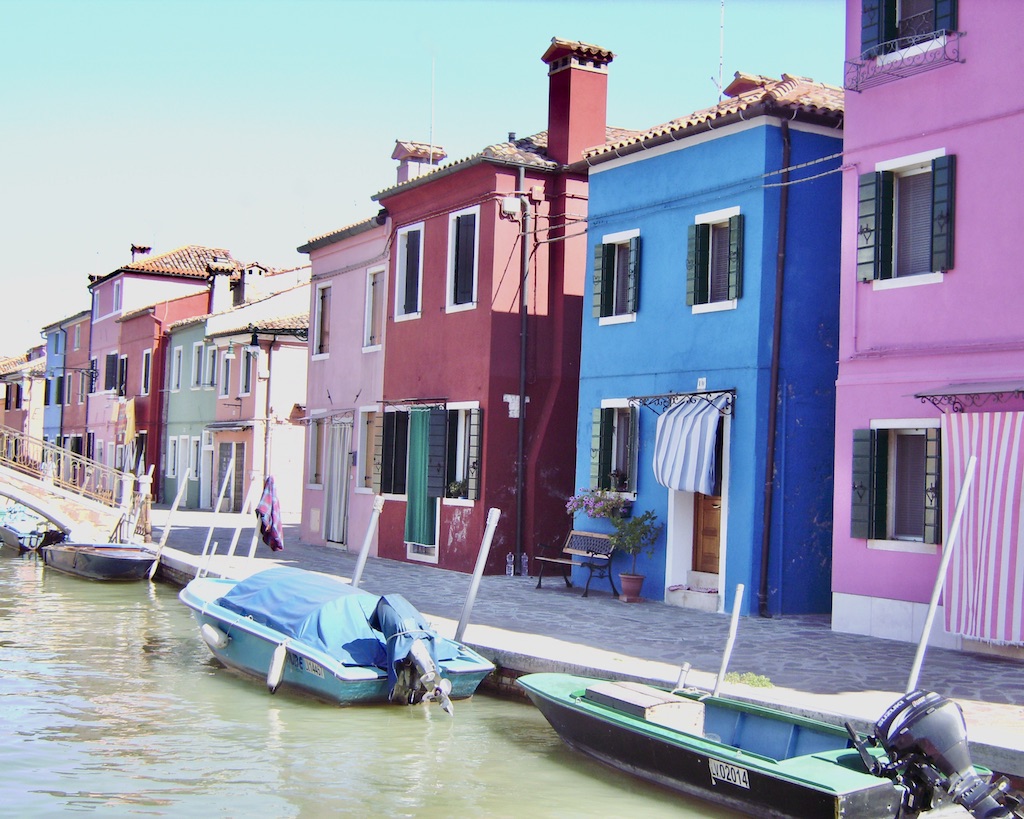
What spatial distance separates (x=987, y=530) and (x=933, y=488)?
2.79ft

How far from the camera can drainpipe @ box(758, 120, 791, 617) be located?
49.4 feet

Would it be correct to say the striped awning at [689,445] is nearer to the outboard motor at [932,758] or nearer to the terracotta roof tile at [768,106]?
the terracotta roof tile at [768,106]

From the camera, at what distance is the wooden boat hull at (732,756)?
7348mm

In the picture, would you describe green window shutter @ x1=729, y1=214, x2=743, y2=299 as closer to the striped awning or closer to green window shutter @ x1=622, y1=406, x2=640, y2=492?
the striped awning

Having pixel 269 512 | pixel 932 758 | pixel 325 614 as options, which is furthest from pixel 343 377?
pixel 932 758

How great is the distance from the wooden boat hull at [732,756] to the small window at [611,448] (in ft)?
23.3

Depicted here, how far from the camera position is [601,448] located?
17.6 m

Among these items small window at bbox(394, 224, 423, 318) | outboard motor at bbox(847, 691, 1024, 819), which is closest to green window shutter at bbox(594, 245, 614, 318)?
small window at bbox(394, 224, 423, 318)

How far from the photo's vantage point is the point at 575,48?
2039 centimetres

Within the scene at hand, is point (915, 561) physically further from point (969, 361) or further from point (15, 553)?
point (15, 553)

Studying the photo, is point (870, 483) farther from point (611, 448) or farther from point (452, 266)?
point (452, 266)

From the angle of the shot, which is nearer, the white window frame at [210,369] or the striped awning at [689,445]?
the striped awning at [689,445]

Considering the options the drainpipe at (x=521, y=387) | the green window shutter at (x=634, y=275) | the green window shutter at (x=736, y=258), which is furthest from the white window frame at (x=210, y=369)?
the green window shutter at (x=736, y=258)

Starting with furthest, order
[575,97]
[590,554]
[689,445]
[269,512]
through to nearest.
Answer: [575,97], [269,512], [590,554], [689,445]
